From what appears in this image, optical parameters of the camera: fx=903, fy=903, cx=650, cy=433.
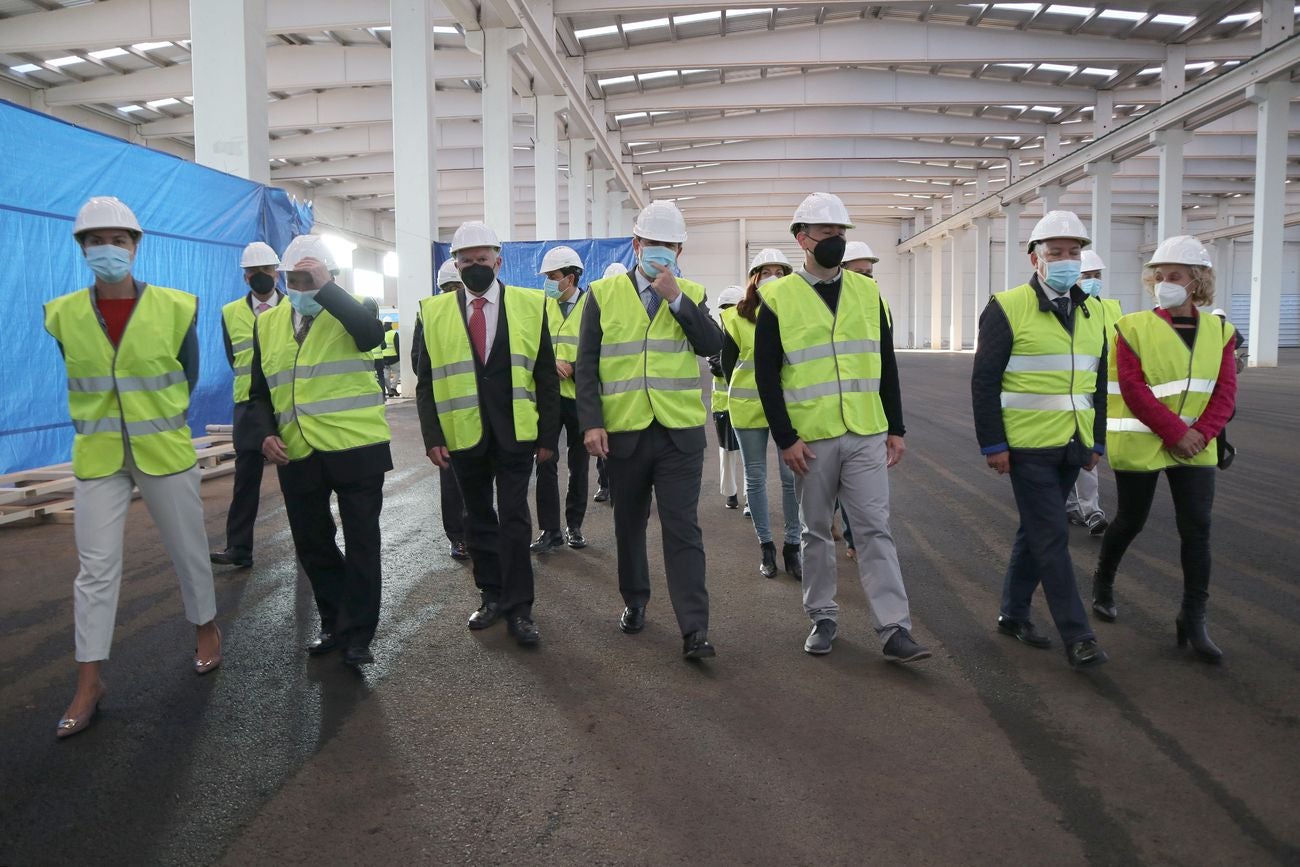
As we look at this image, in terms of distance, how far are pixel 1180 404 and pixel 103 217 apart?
Answer: 484 cm

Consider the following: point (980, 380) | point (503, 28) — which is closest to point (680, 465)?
point (980, 380)

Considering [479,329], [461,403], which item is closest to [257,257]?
[479,329]

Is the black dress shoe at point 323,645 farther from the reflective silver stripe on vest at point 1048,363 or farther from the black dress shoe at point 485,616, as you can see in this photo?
the reflective silver stripe on vest at point 1048,363

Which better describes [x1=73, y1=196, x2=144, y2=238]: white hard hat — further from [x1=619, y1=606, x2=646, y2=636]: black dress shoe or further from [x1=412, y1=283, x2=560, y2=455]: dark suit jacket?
[x1=619, y1=606, x2=646, y2=636]: black dress shoe

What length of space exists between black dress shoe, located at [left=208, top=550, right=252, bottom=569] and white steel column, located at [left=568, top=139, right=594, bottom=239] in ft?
67.0

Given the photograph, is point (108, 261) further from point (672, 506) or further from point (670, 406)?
point (672, 506)

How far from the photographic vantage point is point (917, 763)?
3.13 meters

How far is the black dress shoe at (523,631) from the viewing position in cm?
440

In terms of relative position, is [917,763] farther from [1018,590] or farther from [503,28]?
[503,28]

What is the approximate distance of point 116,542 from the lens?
12.2ft

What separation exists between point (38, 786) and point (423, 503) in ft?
17.0

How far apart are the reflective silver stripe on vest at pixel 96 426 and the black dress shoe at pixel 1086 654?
13.8ft

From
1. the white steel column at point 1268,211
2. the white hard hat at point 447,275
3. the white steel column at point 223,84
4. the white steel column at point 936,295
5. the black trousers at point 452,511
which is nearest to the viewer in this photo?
the black trousers at point 452,511

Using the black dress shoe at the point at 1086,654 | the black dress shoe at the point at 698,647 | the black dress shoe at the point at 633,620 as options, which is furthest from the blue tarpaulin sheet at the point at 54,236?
the black dress shoe at the point at 1086,654
